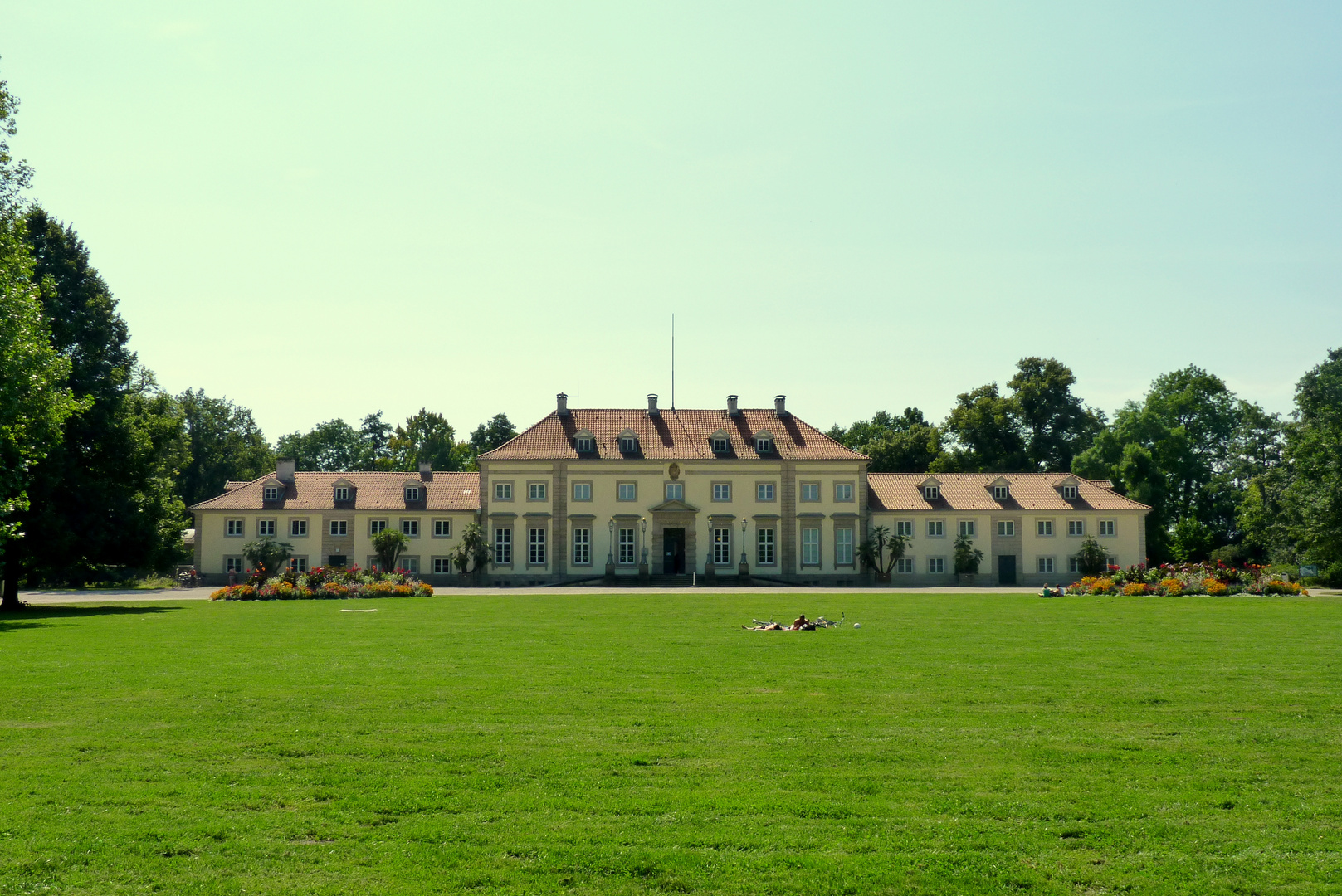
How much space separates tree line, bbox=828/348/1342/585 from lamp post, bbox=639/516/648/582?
84.1ft

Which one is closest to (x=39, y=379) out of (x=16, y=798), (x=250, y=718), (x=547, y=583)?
(x=250, y=718)

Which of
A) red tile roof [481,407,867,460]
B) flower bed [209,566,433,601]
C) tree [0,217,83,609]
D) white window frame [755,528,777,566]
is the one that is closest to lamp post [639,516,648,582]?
red tile roof [481,407,867,460]

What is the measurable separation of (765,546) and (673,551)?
555 centimetres

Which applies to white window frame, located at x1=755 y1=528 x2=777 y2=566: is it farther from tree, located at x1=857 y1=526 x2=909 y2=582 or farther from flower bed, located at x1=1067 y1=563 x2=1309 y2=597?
flower bed, located at x1=1067 y1=563 x2=1309 y2=597

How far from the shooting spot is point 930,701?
13.2m

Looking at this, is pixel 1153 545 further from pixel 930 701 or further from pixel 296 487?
pixel 930 701

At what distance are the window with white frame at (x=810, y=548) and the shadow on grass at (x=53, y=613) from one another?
37.7 meters

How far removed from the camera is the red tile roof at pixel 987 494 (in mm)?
66688

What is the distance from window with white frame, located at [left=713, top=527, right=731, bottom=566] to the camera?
212ft

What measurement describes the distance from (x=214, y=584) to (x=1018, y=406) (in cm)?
5867

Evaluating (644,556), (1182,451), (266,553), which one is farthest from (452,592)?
A: (1182,451)

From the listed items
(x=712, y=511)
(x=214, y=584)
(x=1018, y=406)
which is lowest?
(x=214, y=584)

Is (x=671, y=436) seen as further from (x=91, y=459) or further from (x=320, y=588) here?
(x=91, y=459)

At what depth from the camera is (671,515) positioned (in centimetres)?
6481
